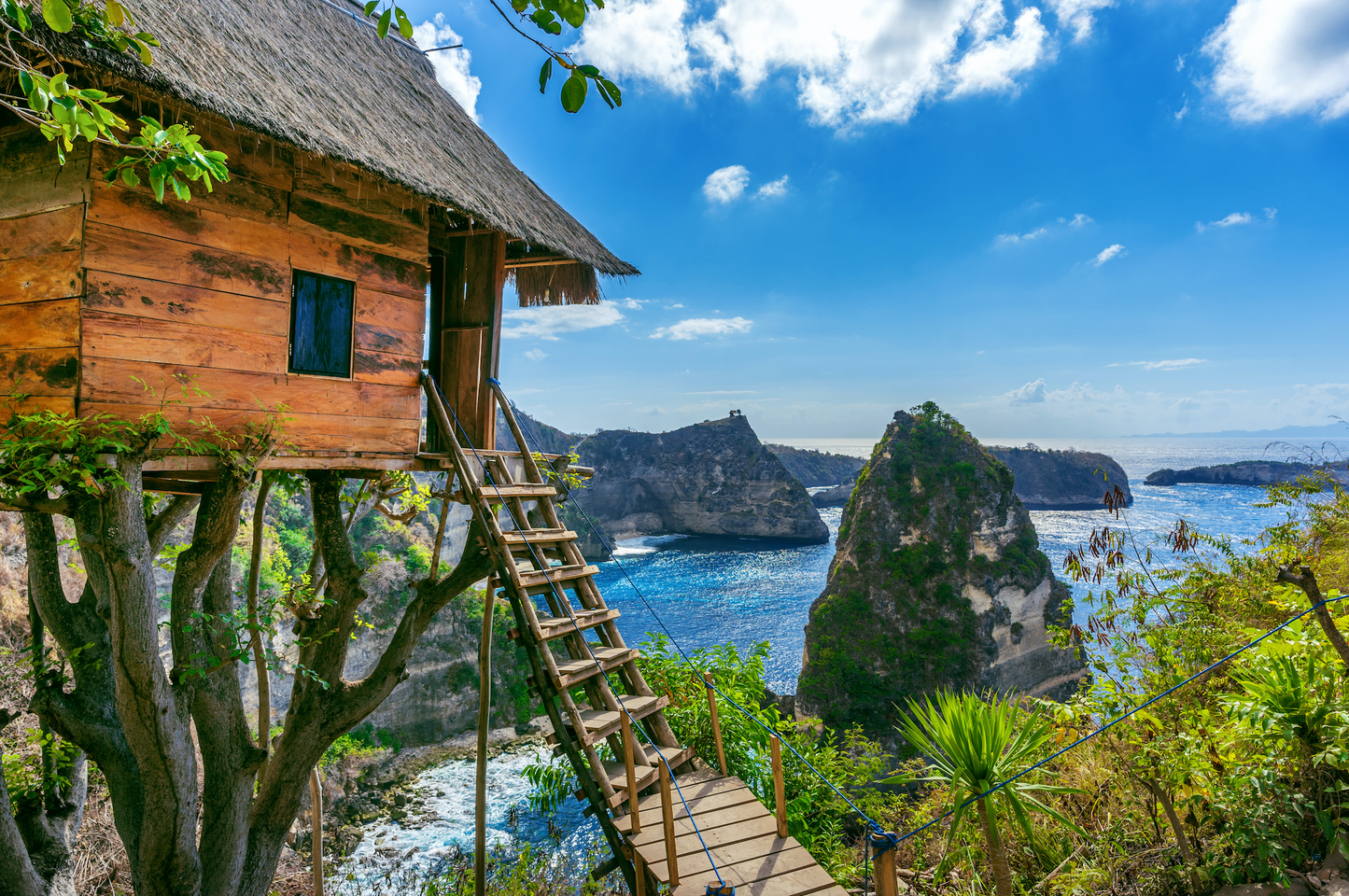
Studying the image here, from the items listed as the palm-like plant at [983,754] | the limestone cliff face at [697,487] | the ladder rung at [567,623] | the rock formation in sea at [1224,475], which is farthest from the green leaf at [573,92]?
the rock formation in sea at [1224,475]

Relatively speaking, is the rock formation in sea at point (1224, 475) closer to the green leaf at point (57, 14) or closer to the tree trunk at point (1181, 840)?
the tree trunk at point (1181, 840)

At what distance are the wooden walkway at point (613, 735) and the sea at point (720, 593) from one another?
58.9 inches

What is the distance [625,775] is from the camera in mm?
4902

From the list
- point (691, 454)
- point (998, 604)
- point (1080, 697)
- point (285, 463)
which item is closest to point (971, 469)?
point (998, 604)

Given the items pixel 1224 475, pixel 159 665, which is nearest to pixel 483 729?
pixel 159 665

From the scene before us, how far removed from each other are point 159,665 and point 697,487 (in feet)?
250

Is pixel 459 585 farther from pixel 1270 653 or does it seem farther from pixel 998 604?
pixel 998 604

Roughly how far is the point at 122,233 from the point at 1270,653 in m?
8.11

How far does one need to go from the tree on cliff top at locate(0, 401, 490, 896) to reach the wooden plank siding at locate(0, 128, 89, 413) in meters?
0.41

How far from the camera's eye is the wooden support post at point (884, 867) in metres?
3.46

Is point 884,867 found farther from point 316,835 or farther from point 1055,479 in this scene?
point 1055,479

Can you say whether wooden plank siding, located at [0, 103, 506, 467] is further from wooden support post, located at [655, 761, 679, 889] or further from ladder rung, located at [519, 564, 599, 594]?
wooden support post, located at [655, 761, 679, 889]

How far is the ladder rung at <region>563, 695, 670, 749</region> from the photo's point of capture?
4934 millimetres

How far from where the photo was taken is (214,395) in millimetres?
5098
